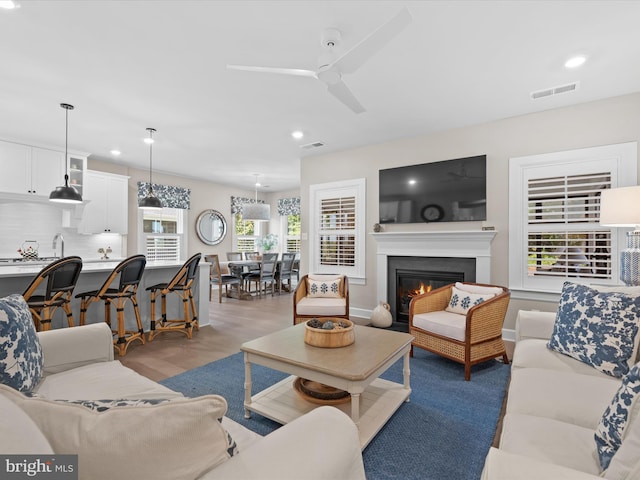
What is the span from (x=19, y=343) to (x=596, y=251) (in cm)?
472

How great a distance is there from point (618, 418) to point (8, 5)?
3.69 meters

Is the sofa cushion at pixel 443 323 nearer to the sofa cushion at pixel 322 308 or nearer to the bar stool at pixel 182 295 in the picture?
the sofa cushion at pixel 322 308

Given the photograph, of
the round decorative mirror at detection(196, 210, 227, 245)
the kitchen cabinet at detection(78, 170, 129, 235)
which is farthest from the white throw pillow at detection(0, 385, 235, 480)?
the round decorative mirror at detection(196, 210, 227, 245)

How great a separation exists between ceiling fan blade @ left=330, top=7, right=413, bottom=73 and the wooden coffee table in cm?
186

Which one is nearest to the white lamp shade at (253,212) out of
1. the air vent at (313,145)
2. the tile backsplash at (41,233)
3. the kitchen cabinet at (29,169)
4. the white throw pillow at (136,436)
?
the tile backsplash at (41,233)

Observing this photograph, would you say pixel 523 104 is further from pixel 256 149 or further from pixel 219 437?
pixel 219 437

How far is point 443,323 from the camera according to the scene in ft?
9.86

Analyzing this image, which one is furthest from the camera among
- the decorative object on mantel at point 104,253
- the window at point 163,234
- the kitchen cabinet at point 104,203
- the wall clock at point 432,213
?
the window at point 163,234

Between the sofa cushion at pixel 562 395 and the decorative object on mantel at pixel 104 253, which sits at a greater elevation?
the decorative object on mantel at pixel 104 253

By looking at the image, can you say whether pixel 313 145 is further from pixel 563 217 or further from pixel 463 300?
pixel 563 217

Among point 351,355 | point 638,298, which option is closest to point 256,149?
point 351,355

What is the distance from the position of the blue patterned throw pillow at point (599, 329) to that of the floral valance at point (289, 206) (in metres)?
7.11

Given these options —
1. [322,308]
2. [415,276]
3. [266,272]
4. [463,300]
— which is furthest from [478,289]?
[266,272]

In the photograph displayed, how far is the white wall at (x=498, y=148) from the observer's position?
3.39m
